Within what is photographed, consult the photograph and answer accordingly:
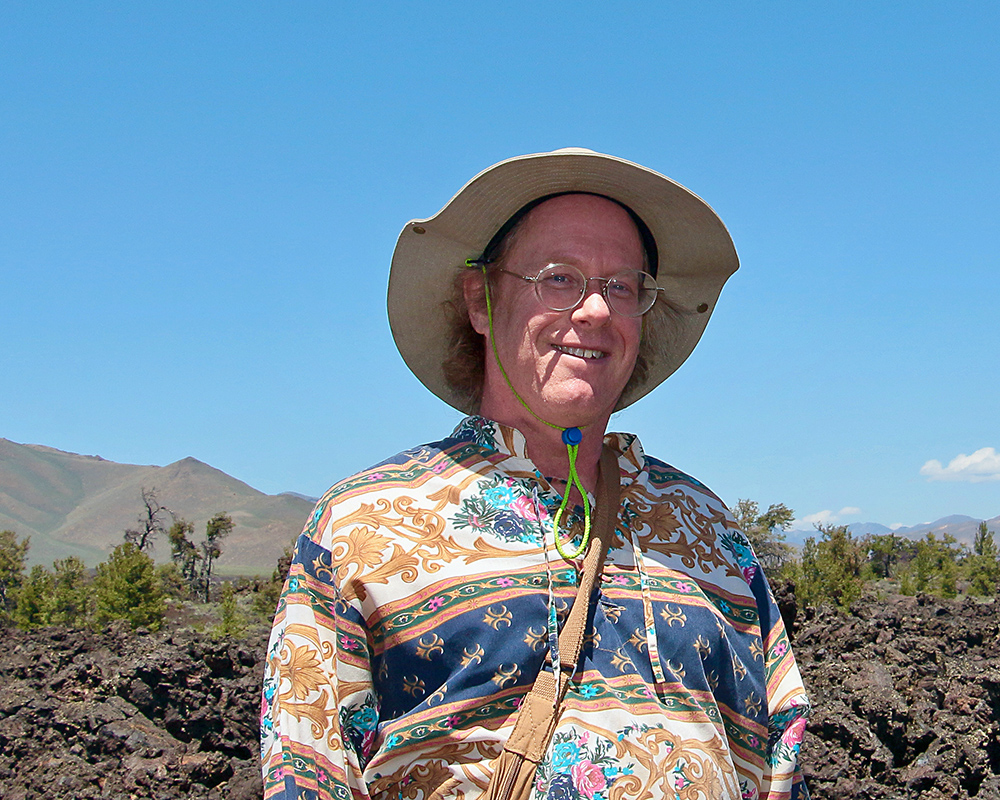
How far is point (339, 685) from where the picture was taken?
5.44 ft

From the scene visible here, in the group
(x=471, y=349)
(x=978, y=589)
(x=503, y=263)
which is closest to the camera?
(x=503, y=263)

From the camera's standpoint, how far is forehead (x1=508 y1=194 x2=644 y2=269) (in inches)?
77.3

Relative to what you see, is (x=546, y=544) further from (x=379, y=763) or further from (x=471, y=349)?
(x=471, y=349)

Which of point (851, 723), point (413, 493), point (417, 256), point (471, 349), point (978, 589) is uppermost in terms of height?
point (978, 589)

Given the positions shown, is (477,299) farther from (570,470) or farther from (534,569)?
(534,569)

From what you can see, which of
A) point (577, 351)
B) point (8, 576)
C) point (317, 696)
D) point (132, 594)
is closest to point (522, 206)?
point (577, 351)

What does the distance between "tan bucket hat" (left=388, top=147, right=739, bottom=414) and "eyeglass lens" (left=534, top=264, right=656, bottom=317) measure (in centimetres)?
23

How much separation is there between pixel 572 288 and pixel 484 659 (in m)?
0.79

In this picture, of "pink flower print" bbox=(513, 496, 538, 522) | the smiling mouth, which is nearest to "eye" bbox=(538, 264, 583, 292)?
the smiling mouth

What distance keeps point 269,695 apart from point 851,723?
7707mm

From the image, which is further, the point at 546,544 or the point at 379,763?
the point at 546,544

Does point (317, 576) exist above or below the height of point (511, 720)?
above

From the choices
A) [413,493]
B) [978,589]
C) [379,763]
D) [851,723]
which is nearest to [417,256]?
[413,493]

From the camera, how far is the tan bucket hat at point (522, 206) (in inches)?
79.0
